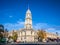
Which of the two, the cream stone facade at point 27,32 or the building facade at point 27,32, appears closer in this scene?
the cream stone facade at point 27,32

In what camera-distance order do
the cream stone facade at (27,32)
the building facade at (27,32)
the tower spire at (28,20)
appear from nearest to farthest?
the cream stone facade at (27,32), the building facade at (27,32), the tower spire at (28,20)

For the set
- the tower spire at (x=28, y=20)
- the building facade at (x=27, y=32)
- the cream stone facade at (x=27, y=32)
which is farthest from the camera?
the tower spire at (x=28, y=20)

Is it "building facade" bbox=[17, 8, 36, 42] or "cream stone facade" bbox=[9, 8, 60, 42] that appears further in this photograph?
"building facade" bbox=[17, 8, 36, 42]

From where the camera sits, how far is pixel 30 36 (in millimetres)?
84188

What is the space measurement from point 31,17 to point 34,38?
1028cm

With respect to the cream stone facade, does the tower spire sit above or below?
above

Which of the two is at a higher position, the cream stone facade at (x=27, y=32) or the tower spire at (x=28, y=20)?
the tower spire at (x=28, y=20)

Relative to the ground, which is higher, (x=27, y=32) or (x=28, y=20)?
(x=28, y=20)

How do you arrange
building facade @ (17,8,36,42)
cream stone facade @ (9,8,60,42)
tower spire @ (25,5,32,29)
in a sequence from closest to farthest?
1. cream stone facade @ (9,8,60,42)
2. building facade @ (17,8,36,42)
3. tower spire @ (25,5,32,29)

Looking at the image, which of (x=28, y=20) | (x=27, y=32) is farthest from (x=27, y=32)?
(x=28, y=20)

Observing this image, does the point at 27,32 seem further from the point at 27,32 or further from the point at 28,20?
the point at 28,20

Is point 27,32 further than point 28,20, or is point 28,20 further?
point 28,20

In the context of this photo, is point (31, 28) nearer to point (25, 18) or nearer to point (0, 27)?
point (25, 18)

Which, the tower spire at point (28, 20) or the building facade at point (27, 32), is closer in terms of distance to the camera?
the building facade at point (27, 32)
